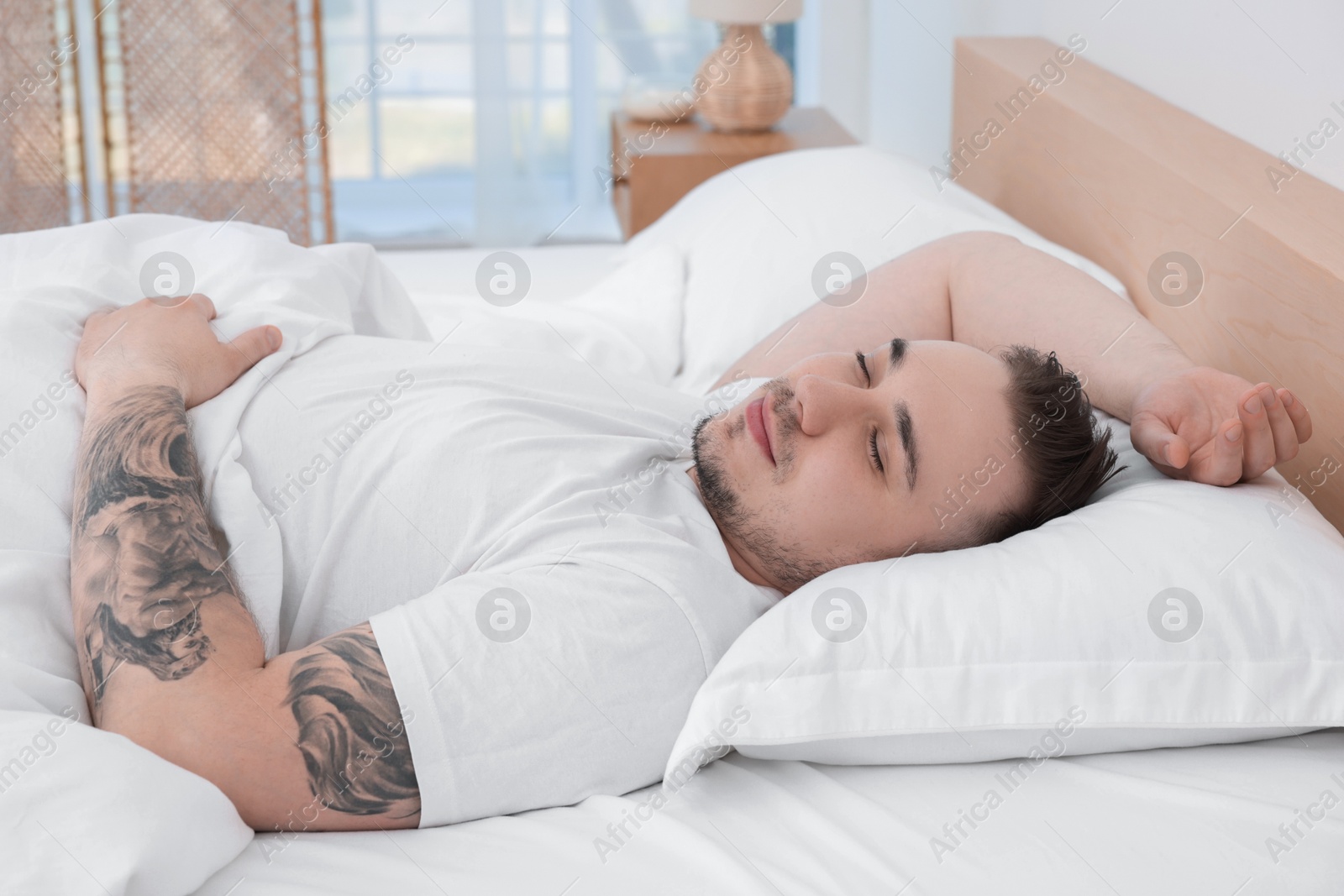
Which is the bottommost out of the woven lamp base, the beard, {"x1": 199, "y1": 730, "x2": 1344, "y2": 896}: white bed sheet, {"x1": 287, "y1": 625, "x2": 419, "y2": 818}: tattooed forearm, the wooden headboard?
{"x1": 199, "y1": 730, "x2": 1344, "y2": 896}: white bed sheet

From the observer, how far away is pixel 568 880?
74 cm

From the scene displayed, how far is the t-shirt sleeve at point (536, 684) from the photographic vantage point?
78cm

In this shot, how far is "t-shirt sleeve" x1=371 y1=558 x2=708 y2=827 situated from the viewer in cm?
78

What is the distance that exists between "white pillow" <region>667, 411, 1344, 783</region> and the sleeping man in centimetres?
7

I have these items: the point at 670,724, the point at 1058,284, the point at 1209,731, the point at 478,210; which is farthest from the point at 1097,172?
the point at 478,210

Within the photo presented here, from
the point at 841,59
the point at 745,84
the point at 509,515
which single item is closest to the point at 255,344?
the point at 509,515

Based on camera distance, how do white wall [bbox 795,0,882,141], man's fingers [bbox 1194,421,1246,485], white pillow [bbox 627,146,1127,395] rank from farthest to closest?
white wall [bbox 795,0,882,141] → white pillow [bbox 627,146,1127,395] → man's fingers [bbox 1194,421,1246,485]

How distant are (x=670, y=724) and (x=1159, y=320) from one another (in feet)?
2.74

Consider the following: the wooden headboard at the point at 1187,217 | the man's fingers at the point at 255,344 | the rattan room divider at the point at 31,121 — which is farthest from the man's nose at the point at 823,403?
the rattan room divider at the point at 31,121

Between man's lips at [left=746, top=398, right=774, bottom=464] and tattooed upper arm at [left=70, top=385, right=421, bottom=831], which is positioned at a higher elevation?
man's lips at [left=746, top=398, right=774, bottom=464]

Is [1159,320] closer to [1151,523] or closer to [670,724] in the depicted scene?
[1151,523]

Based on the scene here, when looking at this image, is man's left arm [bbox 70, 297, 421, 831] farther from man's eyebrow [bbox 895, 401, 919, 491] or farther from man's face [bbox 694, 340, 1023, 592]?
man's eyebrow [bbox 895, 401, 919, 491]

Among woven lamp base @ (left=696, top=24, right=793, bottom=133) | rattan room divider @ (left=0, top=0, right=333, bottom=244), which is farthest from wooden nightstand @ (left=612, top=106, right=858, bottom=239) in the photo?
rattan room divider @ (left=0, top=0, right=333, bottom=244)

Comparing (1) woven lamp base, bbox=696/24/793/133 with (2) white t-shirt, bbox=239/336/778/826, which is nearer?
(2) white t-shirt, bbox=239/336/778/826
